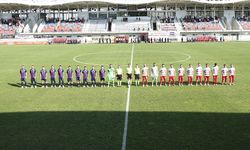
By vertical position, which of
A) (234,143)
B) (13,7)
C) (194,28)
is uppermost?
(13,7)

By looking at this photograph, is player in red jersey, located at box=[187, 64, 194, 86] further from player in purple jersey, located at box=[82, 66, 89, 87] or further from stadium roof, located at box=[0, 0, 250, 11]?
stadium roof, located at box=[0, 0, 250, 11]

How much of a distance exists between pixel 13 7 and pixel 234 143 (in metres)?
78.4

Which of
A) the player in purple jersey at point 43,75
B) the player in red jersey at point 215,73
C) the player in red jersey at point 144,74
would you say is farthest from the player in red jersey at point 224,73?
the player in purple jersey at point 43,75

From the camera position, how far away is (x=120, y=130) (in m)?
12.4

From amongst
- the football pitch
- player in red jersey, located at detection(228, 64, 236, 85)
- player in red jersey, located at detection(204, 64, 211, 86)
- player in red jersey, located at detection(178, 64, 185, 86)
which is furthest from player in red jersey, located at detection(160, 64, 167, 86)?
player in red jersey, located at detection(228, 64, 236, 85)

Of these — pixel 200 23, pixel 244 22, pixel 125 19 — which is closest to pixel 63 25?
pixel 125 19

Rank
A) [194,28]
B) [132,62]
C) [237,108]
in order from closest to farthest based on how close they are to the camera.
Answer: [237,108] → [132,62] → [194,28]

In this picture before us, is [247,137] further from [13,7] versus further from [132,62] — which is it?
[13,7]

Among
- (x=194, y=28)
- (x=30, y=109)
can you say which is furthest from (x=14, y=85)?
(x=194, y=28)

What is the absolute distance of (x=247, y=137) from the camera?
11.4 m

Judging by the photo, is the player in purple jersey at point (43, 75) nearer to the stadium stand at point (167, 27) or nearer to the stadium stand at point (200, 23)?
the stadium stand at point (167, 27)

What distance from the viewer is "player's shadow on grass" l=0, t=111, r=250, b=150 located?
35.8ft

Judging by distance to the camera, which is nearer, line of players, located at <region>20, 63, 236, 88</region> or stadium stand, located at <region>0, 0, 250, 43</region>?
line of players, located at <region>20, 63, 236, 88</region>

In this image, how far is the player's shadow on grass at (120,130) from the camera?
429 inches
